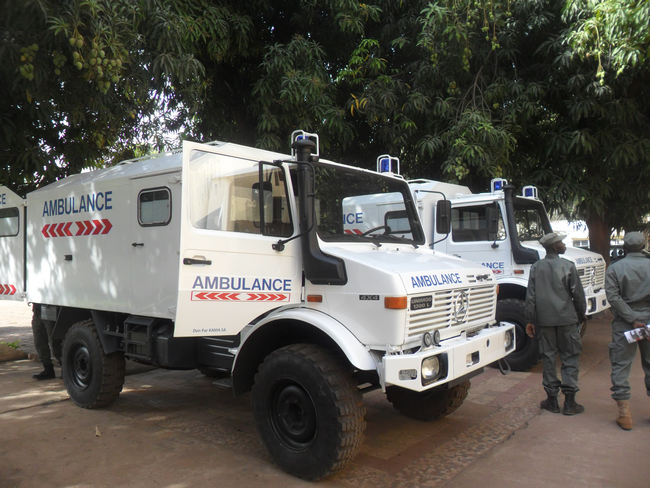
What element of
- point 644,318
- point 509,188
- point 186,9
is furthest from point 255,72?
point 644,318

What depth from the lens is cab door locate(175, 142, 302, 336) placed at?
12.5 feet

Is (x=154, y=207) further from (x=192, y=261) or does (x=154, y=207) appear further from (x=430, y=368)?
(x=430, y=368)

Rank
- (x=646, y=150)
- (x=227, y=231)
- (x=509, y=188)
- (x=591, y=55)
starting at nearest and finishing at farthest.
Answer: (x=227, y=231) → (x=509, y=188) → (x=591, y=55) → (x=646, y=150)

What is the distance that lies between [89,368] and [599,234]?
37.6 ft

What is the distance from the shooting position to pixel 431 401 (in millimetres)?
4957

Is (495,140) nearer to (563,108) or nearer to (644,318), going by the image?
(563,108)

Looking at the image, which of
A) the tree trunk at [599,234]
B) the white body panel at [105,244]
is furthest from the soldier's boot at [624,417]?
the tree trunk at [599,234]

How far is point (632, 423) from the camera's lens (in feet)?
16.1

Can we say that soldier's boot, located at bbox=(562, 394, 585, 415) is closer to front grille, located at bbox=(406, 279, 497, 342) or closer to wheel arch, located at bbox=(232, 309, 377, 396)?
front grille, located at bbox=(406, 279, 497, 342)

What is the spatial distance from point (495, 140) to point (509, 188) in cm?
220

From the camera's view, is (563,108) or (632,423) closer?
(632,423)

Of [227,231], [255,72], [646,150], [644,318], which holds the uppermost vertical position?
[255,72]

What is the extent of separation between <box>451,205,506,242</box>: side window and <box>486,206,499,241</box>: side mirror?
72 millimetres

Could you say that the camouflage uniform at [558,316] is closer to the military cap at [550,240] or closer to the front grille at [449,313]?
the military cap at [550,240]
